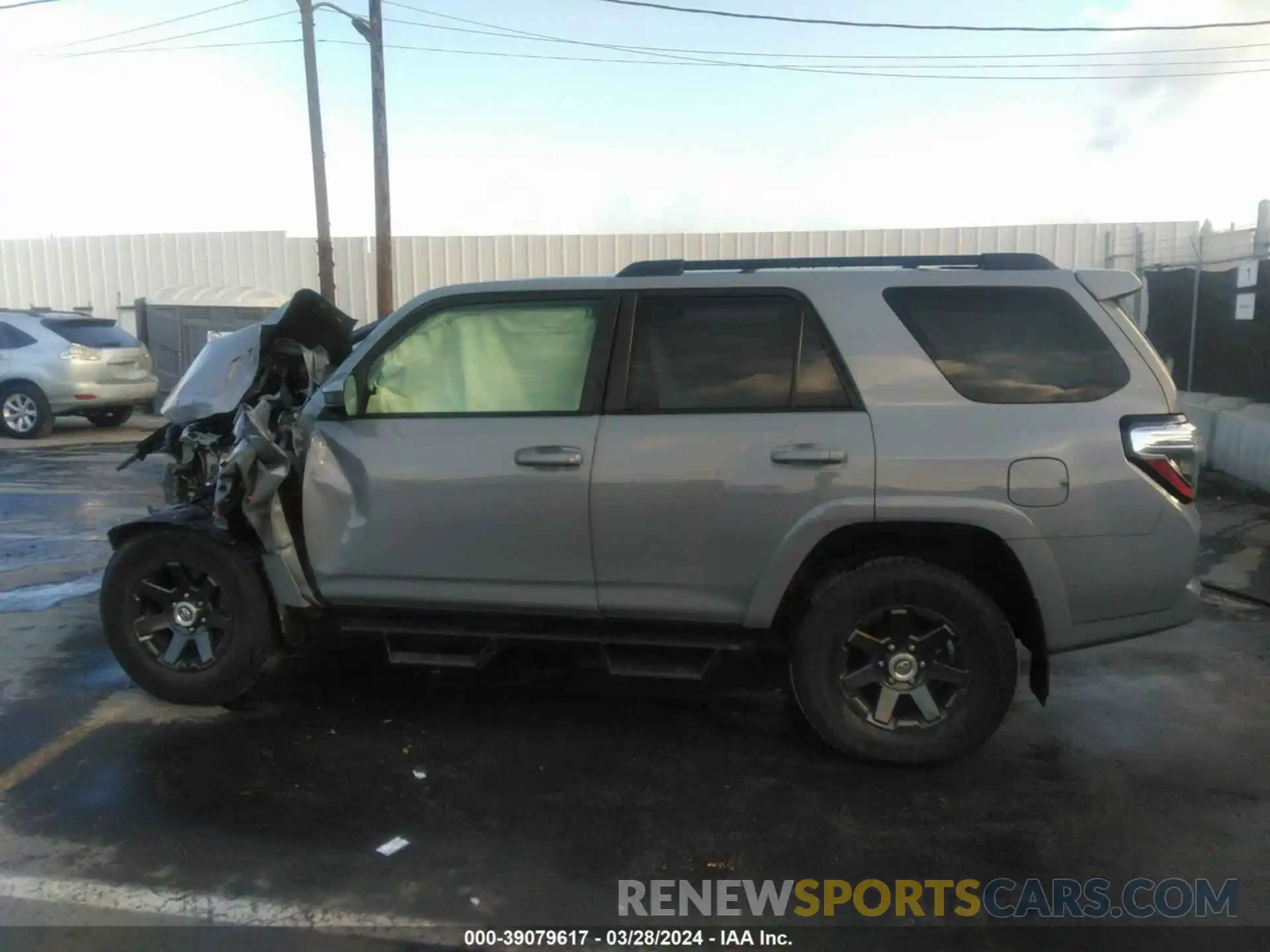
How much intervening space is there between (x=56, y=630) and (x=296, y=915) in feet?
11.4

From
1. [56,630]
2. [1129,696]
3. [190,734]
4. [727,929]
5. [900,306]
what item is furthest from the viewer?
[56,630]

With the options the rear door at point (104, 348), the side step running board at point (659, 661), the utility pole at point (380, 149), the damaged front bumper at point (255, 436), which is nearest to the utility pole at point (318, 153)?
the utility pole at point (380, 149)

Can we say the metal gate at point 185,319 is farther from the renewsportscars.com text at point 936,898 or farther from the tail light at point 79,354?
the renewsportscars.com text at point 936,898

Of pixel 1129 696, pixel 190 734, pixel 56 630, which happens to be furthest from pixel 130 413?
pixel 1129 696

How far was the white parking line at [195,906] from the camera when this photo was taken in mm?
2936

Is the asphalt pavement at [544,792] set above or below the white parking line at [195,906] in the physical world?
below

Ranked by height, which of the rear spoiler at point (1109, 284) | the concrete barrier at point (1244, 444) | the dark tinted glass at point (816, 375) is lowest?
the concrete barrier at point (1244, 444)

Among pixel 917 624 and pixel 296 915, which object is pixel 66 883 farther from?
pixel 917 624

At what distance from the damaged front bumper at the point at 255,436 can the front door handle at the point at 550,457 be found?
3.37 ft

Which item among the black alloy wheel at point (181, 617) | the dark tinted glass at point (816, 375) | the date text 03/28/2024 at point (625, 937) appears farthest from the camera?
the black alloy wheel at point (181, 617)

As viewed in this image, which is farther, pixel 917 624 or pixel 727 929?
pixel 917 624

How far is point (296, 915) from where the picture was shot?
297 centimetres

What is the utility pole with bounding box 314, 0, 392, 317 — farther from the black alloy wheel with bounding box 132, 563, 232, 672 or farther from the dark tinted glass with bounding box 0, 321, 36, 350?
the black alloy wheel with bounding box 132, 563, 232, 672

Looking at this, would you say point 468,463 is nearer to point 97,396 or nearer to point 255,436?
point 255,436
